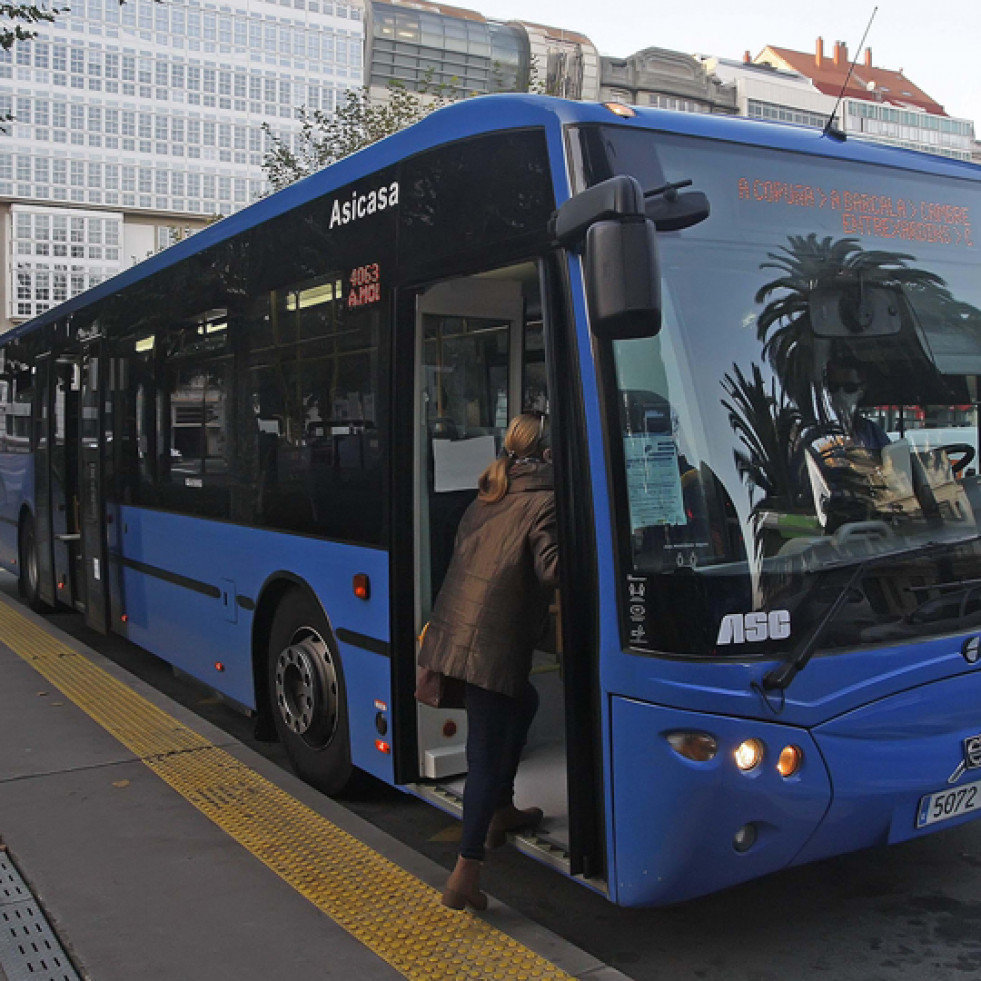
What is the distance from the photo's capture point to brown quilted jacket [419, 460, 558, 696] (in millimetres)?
3766

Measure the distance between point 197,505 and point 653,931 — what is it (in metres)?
3.79

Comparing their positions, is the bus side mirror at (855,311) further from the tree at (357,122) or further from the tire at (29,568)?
the tree at (357,122)

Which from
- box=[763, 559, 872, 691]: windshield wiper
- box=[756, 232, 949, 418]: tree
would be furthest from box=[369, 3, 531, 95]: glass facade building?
box=[763, 559, 872, 691]: windshield wiper

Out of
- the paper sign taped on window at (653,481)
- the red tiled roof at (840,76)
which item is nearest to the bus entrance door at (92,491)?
the paper sign taped on window at (653,481)

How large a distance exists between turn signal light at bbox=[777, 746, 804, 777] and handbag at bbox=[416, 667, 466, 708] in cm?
115

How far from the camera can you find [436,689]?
3.99m

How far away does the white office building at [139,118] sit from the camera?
8038cm

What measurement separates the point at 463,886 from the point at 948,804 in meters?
1.65

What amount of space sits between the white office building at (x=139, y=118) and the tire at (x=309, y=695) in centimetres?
8180

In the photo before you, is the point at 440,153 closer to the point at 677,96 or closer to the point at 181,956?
the point at 181,956

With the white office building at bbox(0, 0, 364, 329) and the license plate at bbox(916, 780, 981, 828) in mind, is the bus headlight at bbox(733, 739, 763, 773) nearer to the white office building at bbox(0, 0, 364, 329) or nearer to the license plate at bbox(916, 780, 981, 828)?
the license plate at bbox(916, 780, 981, 828)

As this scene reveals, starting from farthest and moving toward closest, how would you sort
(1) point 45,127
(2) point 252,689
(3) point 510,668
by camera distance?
(1) point 45,127
(2) point 252,689
(3) point 510,668

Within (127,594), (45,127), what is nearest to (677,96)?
(45,127)

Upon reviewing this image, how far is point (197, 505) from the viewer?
21.8ft
